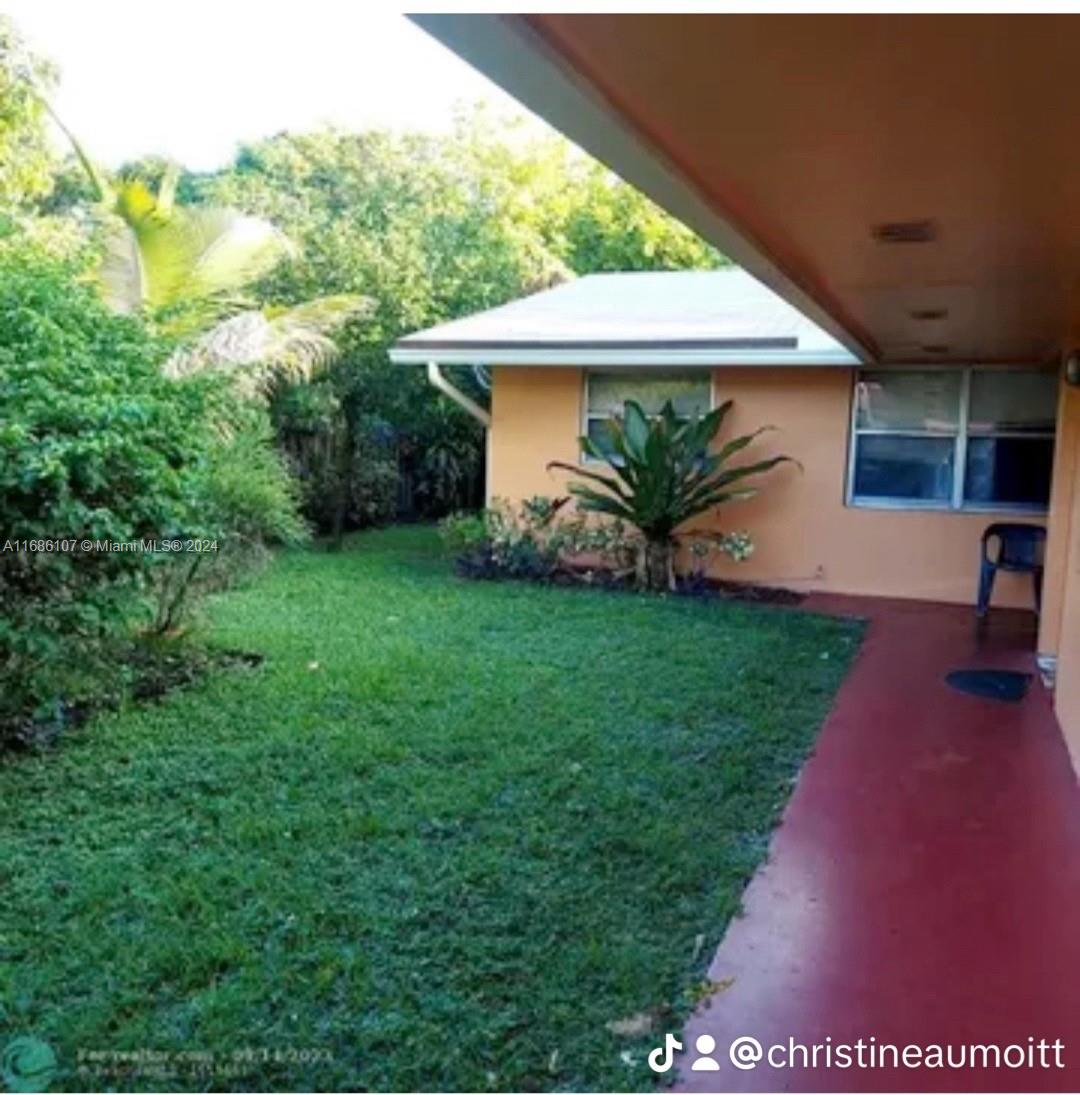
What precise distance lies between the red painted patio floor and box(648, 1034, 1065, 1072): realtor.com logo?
0.06 feet

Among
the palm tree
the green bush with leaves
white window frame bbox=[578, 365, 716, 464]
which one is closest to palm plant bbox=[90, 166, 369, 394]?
the palm tree

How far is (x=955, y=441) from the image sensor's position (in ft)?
29.6

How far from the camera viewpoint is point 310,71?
17156 mm

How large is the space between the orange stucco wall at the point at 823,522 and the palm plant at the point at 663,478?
0.44 m

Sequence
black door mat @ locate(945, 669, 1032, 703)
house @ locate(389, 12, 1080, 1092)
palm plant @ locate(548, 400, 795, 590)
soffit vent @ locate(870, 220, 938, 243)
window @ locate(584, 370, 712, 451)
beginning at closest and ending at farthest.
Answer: house @ locate(389, 12, 1080, 1092) < soffit vent @ locate(870, 220, 938, 243) < black door mat @ locate(945, 669, 1032, 703) < palm plant @ locate(548, 400, 795, 590) < window @ locate(584, 370, 712, 451)

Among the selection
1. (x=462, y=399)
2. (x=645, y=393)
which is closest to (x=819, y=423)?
(x=645, y=393)

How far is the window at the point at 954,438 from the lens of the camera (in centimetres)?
880

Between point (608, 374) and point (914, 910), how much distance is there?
7.51 m

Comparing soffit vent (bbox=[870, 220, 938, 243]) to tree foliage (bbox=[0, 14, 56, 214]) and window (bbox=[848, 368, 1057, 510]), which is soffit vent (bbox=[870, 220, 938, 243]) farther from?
tree foliage (bbox=[0, 14, 56, 214])

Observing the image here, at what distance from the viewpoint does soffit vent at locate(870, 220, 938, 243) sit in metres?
3.66


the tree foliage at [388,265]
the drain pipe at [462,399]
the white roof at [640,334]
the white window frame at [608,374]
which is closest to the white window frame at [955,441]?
the white roof at [640,334]

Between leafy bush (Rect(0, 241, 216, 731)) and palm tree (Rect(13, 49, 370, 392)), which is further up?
palm tree (Rect(13, 49, 370, 392))

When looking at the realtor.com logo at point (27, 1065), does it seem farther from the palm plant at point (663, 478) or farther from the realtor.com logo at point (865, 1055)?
the palm plant at point (663, 478)

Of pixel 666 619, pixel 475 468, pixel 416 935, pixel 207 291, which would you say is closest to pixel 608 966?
pixel 416 935
